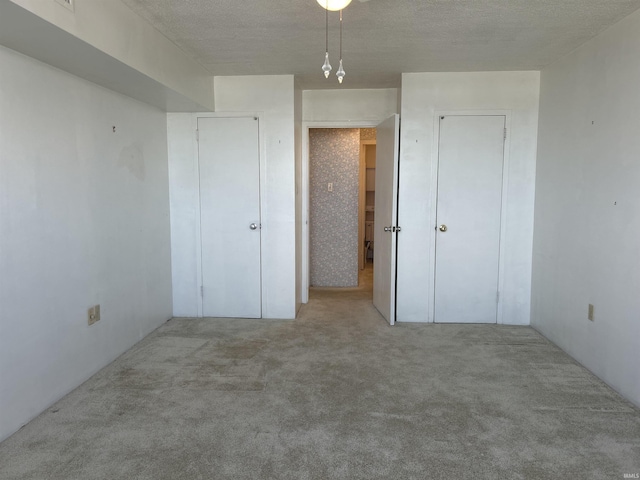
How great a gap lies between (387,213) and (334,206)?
63.4 inches

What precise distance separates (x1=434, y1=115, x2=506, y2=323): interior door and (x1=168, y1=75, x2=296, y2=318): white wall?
1.42 metres

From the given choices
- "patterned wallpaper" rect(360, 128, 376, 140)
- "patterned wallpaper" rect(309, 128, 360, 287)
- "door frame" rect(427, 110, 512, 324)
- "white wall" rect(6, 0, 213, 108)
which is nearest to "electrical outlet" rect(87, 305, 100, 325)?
"white wall" rect(6, 0, 213, 108)

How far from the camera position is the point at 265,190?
4316mm

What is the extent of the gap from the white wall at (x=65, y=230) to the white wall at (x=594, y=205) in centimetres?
341

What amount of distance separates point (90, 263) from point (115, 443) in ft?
4.17

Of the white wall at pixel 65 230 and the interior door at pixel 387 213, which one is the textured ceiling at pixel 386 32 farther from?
the white wall at pixel 65 230

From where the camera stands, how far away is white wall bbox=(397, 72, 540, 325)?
13.4ft

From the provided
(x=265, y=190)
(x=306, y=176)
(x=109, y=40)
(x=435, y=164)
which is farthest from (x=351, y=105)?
(x=109, y=40)

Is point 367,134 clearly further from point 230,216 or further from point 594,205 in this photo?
point 594,205

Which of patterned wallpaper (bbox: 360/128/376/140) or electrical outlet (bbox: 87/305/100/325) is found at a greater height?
patterned wallpaper (bbox: 360/128/376/140)

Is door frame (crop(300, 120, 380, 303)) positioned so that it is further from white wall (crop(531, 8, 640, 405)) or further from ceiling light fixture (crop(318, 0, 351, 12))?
ceiling light fixture (crop(318, 0, 351, 12))

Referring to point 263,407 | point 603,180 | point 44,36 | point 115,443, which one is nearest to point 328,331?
point 263,407

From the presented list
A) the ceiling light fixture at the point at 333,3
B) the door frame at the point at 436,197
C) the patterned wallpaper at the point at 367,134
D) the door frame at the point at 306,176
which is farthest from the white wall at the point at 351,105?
the ceiling light fixture at the point at 333,3

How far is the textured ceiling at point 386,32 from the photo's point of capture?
2.60 meters
